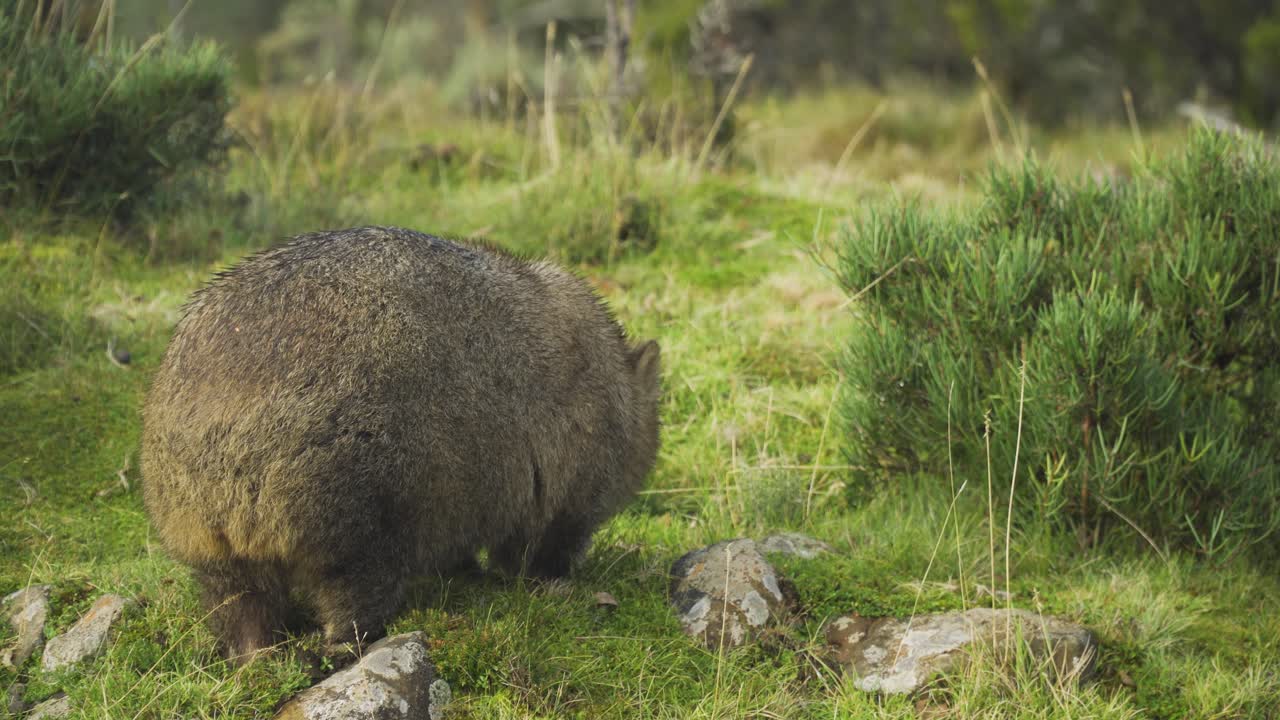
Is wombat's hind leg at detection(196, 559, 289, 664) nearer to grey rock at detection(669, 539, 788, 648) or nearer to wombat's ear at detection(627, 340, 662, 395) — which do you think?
grey rock at detection(669, 539, 788, 648)

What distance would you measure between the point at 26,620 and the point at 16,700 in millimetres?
411

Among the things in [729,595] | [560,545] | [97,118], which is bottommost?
[729,595]

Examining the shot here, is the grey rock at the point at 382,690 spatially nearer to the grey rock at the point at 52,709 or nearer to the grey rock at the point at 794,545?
the grey rock at the point at 52,709

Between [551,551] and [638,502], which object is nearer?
[551,551]

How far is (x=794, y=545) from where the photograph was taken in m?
5.16

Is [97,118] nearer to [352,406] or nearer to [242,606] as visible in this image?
[242,606]

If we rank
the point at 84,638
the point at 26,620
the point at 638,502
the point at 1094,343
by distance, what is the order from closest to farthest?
1. the point at 84,638
2. the point at 26,620
3. the point at 1094,343
4. the point at 638,502

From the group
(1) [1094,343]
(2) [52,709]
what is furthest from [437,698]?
(1) [1094,343]

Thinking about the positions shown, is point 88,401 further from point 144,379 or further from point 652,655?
point 652,655

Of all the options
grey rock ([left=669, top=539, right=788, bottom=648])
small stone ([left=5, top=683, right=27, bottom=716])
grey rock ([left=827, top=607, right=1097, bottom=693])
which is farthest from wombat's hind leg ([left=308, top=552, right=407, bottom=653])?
grey rock ([left=827, top=607, right=1097, bottom=693])

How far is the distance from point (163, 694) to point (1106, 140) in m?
14.2

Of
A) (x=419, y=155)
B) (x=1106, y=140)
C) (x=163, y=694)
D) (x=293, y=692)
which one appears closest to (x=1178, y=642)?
(x=293, y=692)

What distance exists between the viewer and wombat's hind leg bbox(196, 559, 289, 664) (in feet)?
12.4

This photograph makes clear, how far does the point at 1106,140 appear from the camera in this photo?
15.5 m
